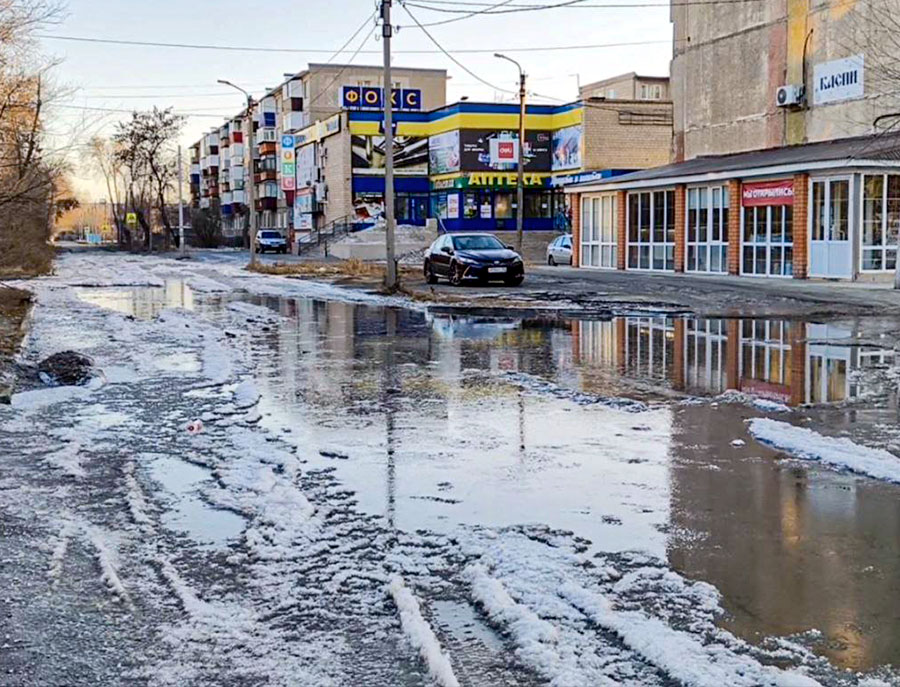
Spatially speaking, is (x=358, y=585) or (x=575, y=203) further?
(x=575, y=203)

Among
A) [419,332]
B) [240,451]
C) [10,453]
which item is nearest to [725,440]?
[240,451]

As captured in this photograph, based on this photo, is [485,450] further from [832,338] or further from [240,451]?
[832,338]

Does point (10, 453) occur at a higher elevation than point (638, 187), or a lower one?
lower

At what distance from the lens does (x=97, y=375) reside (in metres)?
12.2

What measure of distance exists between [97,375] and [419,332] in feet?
21.0

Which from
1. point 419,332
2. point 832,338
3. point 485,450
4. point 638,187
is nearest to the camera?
point 485,450

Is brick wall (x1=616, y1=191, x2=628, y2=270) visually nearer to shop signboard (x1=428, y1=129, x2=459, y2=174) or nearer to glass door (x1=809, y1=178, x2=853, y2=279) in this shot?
glass door (x1=809, y1=178, x2=853, y2=279)

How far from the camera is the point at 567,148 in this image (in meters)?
61.1

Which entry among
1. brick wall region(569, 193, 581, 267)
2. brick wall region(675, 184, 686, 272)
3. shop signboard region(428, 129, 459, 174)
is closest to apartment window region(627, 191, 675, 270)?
brick wall region(675, 184, 686, 272)

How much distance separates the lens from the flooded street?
4.21 meters

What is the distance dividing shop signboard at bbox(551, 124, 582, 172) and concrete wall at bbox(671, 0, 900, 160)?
1720 centimetres

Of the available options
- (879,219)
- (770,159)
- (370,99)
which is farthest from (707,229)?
(370,99)

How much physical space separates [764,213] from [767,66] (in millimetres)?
6661

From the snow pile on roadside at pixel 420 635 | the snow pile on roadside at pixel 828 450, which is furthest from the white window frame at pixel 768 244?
the snow pile on roadside at pixel 420 635
